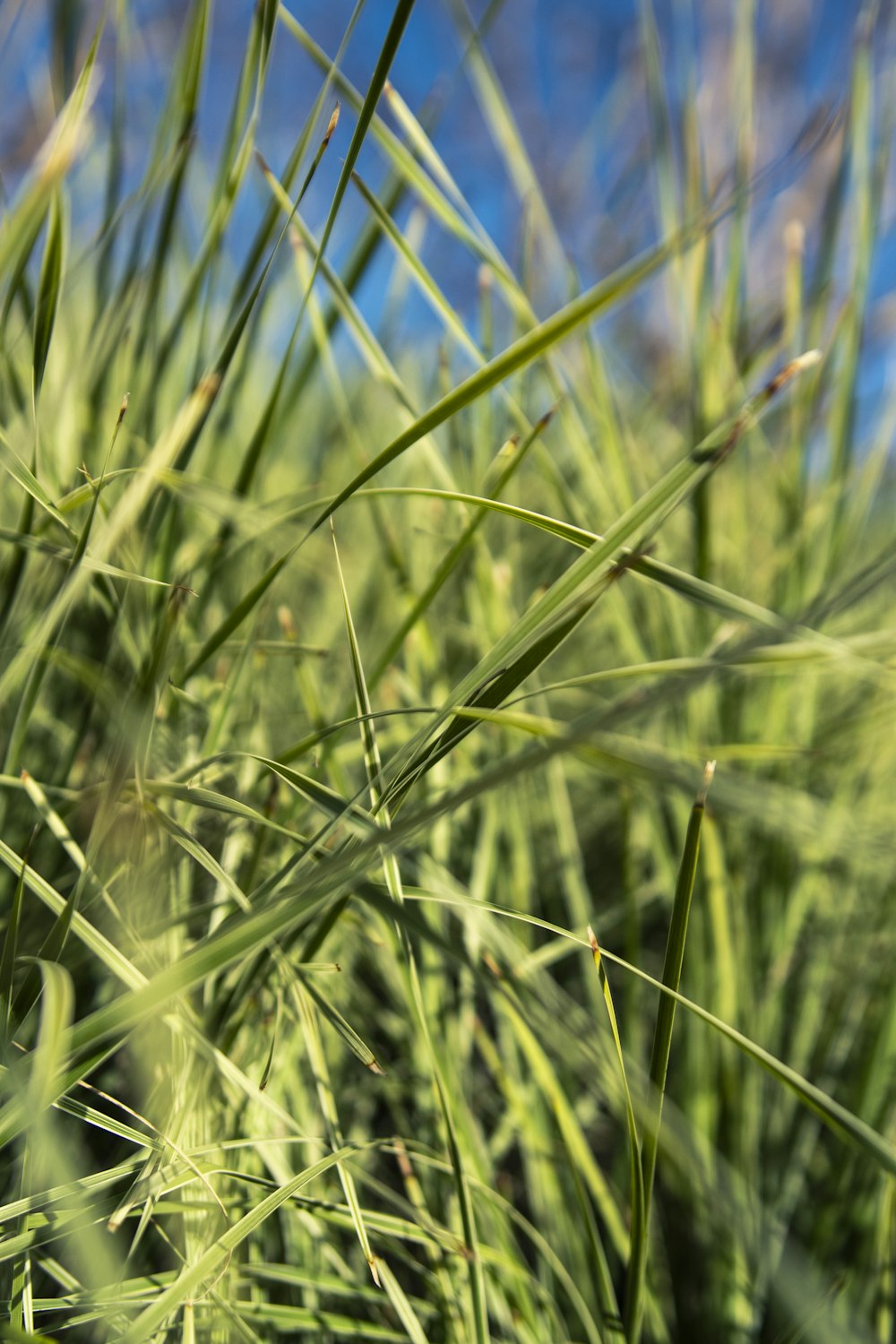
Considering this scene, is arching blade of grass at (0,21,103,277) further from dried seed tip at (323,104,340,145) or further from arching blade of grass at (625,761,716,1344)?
arching blade of grass at (625,761,716,1344)

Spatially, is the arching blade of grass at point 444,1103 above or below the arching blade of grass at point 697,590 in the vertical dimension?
below

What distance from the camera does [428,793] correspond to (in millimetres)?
385

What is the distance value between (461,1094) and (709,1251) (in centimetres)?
12

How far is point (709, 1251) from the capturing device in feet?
1.21

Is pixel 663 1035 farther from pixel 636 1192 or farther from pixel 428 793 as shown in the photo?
pixel 428 793

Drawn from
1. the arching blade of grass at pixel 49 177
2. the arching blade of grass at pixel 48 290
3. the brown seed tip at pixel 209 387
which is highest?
the arching blade of grass at pixel 49 177

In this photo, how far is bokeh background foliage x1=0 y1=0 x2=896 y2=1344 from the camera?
23cm

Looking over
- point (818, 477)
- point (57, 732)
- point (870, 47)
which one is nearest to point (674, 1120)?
point (57, 732)

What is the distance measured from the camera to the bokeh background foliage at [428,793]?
0.23m

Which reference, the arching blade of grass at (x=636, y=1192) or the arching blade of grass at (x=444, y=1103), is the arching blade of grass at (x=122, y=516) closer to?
the arching blade of grass at (x=444, y=1103)

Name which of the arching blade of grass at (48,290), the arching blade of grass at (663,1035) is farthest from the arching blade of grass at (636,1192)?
the arching blade of grass at (48,290)

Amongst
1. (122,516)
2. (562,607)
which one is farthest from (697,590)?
(122,516)

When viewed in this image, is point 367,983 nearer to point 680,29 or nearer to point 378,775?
point 378,775

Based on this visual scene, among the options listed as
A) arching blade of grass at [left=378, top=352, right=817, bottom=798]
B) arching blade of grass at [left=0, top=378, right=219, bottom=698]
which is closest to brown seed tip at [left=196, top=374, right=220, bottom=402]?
arching blade of grass at [left=0, top=378, right=219, bottom=698]
